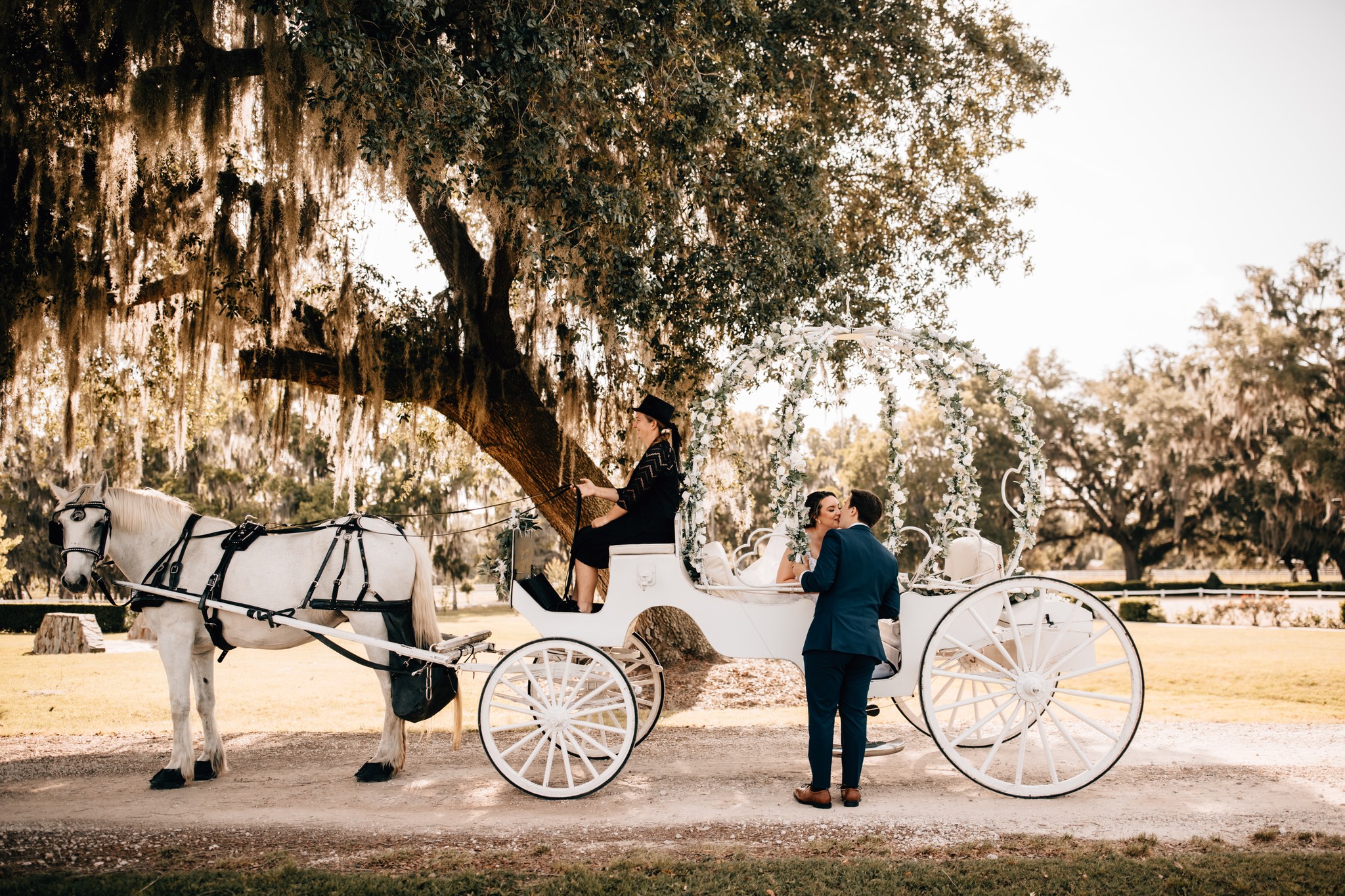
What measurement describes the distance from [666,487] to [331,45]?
3602 millimetres

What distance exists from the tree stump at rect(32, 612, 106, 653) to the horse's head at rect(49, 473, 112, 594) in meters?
12.4

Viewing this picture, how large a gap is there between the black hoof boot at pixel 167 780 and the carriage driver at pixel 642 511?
2.77 metres

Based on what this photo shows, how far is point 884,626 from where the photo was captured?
5.57 metres

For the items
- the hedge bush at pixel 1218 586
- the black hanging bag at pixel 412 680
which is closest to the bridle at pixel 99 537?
the black hanging bag at pixel 412 680

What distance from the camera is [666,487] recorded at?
18.4 feet

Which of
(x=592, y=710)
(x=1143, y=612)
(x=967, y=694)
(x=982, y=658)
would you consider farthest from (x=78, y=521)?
(x=1143, y=612)

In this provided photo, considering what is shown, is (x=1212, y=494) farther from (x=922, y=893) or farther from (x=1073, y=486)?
(x=922, y=893)

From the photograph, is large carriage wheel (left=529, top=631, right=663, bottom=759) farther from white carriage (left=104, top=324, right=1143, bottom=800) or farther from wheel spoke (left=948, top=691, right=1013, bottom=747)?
wheel spoke (left=948, top=691, right=1013, bottom=747)

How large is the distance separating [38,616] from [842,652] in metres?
23.7

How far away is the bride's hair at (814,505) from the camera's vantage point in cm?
588

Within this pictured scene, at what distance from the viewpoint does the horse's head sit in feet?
17.7

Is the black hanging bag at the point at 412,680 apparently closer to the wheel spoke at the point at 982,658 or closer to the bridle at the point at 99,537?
the bridle at the point at 99,537

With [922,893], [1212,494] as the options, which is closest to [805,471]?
[922,893]

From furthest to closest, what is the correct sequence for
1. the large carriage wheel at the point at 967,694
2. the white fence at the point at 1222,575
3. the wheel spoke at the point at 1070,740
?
the white fence at the point at 1222,575, the large carriage wheel at the point at 967,694, the wheel spoke at the point at 1070,740
